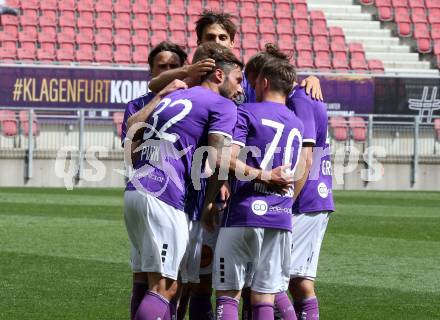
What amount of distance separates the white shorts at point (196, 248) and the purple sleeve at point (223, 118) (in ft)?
1.98

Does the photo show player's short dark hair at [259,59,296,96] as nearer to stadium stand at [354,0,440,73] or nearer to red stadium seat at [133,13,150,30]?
red stadium seat at [133,13,150,30]

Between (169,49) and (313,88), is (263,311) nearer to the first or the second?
(313,88)

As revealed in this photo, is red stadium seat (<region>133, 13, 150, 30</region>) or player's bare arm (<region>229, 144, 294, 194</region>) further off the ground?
red stadium seat (<region>133, 13, 150, 30</region>)

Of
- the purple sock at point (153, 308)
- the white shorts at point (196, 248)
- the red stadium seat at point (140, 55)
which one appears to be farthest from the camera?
the red stadium seat at point (140, 55)

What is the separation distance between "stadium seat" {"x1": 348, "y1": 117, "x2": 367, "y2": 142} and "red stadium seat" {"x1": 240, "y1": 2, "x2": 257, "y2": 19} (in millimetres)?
6782

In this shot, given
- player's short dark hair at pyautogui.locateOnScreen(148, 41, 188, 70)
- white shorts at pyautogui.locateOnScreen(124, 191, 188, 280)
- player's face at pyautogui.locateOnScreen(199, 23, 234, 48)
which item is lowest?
white shorts at pyautogui.locateOnScreen(124, 191, 188, 280)

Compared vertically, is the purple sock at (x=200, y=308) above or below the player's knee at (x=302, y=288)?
below

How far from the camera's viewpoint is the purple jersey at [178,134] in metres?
6.03

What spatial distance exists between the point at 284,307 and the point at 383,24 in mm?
25199

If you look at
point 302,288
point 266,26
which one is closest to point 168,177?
point 302,288

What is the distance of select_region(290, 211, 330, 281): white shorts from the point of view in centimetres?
Result: 668

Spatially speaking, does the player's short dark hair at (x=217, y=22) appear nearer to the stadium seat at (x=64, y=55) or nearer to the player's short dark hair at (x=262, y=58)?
the player's short dark hair at (x=262, y=58)

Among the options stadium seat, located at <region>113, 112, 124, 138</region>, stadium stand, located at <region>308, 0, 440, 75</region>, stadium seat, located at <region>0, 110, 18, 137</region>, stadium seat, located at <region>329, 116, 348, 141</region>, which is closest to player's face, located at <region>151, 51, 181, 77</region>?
stadium seat, located at <region>113, 112, 124, 138</region>

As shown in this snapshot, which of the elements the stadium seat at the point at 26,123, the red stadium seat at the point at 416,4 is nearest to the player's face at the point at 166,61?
the stadium seat at the point at 26,123
